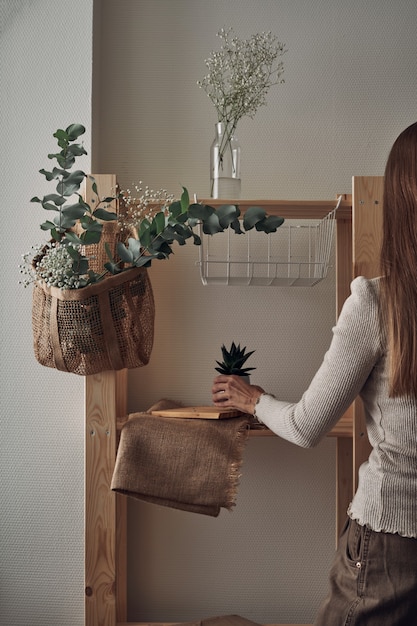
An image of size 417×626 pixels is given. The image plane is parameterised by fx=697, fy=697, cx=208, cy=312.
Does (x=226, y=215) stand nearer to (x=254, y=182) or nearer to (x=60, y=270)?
(x=60, y=270)

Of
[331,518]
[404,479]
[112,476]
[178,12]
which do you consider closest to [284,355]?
[331,518]

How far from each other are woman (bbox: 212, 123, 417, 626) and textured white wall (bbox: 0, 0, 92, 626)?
95cm

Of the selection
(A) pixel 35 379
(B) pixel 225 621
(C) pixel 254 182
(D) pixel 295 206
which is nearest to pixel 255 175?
(C) pixel 254 182

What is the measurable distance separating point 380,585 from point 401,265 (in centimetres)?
55

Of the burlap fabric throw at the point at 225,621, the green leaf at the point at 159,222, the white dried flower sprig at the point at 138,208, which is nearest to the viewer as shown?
the green leaf at the point at 159,222

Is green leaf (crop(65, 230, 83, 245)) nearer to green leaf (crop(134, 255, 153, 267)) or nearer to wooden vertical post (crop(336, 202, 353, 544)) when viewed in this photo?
green leaf (crop(134, 255, 153, 267))

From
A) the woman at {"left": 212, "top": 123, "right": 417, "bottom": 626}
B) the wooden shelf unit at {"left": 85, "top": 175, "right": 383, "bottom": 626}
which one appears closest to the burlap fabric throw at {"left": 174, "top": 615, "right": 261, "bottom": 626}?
the wooden shelf unit at {"left": 85, "top": 175, "right": 383, "bottom": 626}

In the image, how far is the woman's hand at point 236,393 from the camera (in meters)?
1.53

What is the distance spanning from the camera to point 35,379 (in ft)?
6.47

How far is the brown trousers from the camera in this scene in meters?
1.18

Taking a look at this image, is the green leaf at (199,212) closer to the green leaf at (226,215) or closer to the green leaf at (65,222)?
the green leaf at (226,215)

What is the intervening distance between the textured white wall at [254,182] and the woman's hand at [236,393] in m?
0.49

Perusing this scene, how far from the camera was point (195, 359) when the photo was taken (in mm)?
2121

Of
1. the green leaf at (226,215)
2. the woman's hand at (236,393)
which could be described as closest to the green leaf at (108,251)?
the green leaf at (226,215)
